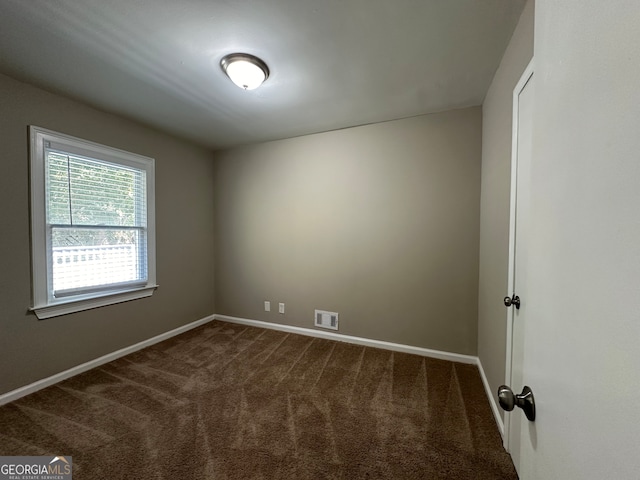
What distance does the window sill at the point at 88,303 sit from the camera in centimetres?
207

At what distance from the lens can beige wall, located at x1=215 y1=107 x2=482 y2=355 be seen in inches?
94.9

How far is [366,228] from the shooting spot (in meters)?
2.76

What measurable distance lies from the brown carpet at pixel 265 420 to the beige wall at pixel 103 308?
0.97ft

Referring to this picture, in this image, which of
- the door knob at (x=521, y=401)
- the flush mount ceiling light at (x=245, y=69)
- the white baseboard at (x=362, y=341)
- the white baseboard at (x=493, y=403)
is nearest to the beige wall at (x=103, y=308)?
the white baseboard at (x=362, y=341)

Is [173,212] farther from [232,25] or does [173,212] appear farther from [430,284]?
[430,284]

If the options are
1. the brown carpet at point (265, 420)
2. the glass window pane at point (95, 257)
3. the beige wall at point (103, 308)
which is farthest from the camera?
the glass window pane at point (95, 257)

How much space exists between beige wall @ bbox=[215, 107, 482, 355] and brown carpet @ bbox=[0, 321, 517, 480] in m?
0.56

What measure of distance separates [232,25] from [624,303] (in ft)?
6.36

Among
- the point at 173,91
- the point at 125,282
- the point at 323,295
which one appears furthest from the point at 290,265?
the point at 173,91

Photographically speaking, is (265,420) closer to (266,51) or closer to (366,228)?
(366,228)

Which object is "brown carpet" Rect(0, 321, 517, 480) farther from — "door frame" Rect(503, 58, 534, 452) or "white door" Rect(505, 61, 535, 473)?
"door frame" Rect(503, 58, 534, 452)
